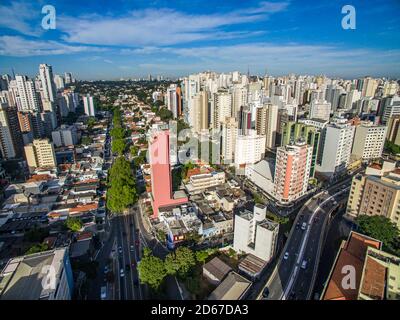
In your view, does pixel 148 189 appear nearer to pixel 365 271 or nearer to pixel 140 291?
pixel 140 291

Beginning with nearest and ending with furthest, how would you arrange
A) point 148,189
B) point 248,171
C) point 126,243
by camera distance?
point 126,243 → point 148,189 → point 248,171

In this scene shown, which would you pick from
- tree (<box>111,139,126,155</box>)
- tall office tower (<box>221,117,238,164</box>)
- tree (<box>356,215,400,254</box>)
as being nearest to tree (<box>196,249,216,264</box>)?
tree (<box>356,215,400,254</box>)

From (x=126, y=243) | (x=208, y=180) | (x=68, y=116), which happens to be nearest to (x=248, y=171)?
(x=208, y=180)

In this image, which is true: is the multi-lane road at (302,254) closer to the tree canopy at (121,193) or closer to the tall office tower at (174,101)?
the tree canopy at (121,193)

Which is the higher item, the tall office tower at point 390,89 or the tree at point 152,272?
the tall office tower at point 390,89

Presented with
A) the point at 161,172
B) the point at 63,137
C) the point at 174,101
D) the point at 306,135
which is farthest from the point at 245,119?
the point at 63,137

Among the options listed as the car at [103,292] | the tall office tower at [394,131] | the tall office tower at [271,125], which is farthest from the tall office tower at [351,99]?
the car at [103,292]

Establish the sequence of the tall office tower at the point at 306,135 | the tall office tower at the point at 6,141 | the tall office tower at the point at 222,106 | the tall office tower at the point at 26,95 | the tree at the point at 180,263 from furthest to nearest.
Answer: the tall office tower at the point at 26,95, the tall office tower at the point at 222,106, the tall office tower at the point at 6,141, the tall office tower at the point at 306,135, the tree at the point at 180,263

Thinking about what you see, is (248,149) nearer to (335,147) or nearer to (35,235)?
(335,147)
